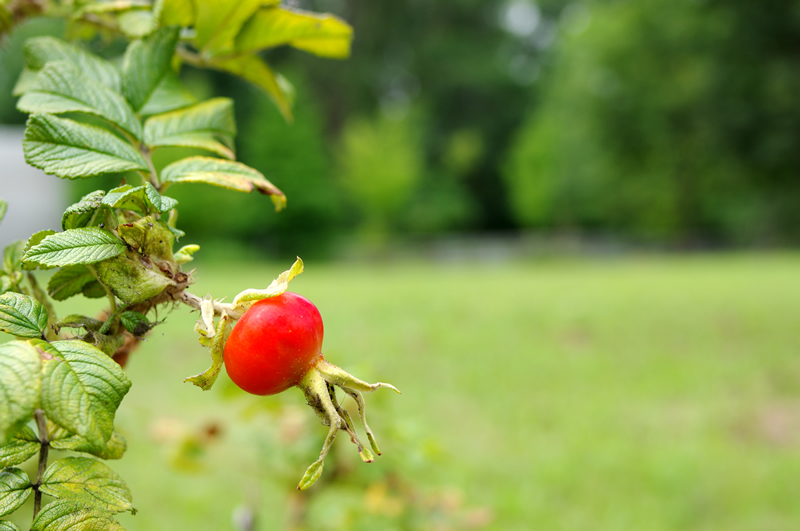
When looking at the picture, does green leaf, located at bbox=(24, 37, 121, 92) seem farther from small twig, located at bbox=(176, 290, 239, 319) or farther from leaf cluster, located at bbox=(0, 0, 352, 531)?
small twig, located at bbox=(176, 290, 239, 319)

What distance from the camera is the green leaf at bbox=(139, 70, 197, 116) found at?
620mm

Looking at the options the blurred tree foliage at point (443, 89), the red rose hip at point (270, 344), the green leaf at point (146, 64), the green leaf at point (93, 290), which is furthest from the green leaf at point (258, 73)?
the blurred tree foliage at point (443, 89)

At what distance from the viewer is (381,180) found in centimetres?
1852

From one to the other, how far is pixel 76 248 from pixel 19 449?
0.15 meters

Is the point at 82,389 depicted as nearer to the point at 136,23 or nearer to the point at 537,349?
the point at 136,23

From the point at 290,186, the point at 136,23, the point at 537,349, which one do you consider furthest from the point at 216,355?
the point at 290,186

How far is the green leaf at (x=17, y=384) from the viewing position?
1.10 feet

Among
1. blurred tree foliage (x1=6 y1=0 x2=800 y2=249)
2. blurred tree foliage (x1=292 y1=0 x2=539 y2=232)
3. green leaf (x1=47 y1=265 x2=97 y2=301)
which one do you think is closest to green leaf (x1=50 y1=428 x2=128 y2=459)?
green leaf (x1=47 y1=265 x2=97 y2=301)

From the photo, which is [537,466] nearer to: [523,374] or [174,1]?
[523,374]

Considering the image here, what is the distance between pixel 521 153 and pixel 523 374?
17732 millimetres

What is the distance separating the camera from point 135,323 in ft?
1.45

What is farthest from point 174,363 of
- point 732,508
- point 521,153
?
point 521,153

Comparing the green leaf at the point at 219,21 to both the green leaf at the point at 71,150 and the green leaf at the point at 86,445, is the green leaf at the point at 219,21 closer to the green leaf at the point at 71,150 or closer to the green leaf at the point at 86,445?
the green leaf at the point at 71,150

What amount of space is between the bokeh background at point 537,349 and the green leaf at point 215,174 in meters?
0.39
